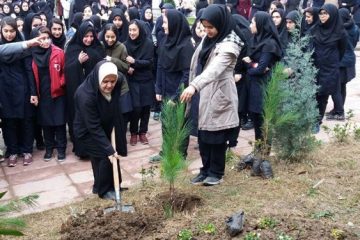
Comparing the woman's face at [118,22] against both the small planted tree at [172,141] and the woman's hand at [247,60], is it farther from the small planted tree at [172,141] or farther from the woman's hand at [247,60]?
the small planted tree at [172,141]

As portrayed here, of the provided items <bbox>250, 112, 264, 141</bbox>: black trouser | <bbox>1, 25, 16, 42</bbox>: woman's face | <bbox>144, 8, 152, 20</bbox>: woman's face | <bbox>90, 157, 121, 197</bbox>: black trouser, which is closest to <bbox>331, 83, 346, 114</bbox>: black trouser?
<bbox>250, 112, 264, 141</bbox>: black trouser

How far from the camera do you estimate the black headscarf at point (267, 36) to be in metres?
5.56

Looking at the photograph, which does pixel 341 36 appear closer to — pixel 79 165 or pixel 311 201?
pixel 311 201

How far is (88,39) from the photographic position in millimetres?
5516

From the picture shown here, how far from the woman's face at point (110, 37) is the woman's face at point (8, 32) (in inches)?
40.8

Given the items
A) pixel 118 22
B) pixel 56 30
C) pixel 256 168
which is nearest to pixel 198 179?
pixel 256 168

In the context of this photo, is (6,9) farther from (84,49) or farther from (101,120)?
(101,120)

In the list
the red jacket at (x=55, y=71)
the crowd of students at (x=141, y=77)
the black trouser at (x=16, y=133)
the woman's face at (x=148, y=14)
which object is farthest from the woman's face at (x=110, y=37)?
the woman's face at (x=148, y=14)

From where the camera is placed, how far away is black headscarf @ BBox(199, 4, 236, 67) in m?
3.97

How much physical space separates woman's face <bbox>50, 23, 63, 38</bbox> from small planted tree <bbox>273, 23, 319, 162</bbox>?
2.84 m

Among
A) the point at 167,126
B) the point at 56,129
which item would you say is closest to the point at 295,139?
the point at 167,126

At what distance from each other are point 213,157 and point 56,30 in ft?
9.14

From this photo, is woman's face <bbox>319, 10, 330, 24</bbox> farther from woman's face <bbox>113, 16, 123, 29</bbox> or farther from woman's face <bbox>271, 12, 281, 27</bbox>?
woman's face <bbox>113, 16, 123, 29</bbox>

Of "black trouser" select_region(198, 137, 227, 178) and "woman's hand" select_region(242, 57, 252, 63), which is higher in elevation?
"woman's hand" select_region(242, 57, 252, 63)
